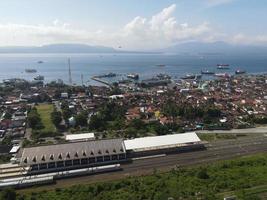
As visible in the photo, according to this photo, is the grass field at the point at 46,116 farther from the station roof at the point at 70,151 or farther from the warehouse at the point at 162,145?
the warehouse at the point at 162,145

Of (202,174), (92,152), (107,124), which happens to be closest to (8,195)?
(92,152)

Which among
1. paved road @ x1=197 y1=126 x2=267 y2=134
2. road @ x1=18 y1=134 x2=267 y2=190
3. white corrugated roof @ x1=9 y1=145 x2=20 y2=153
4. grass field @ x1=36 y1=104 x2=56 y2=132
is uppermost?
road @ x1=18 y1=134 x2=267 y2=190

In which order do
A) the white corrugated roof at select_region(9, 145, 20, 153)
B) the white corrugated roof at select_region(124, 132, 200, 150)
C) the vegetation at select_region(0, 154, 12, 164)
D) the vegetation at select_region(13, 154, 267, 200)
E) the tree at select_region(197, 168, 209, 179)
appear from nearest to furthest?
the vegetation at select_region(13, 154, 267, 200), the tree at select_region(197, 168, 209, 179), the vegetation at select_region(0, 154, 12, 164), the white corrugated roof at select_region(124, 132, 200, 150), the white corrugated roof at select_region(9, 145, 20, 153)

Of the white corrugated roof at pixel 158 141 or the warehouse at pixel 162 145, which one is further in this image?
the white corrugated roof at pixel 158 141

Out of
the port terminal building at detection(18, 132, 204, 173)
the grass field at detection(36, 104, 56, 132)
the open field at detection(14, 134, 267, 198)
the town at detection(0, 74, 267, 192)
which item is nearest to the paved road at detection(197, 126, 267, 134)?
the town at detection(0, 74, 267, 192)

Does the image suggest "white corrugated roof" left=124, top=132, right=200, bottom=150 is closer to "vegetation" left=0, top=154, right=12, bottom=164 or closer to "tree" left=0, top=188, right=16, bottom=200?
"vegetation" left=0, top=154, right=12, bottom=164

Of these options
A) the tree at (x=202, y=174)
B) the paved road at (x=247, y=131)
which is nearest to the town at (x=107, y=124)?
the paved road at (x=247, y=131)
